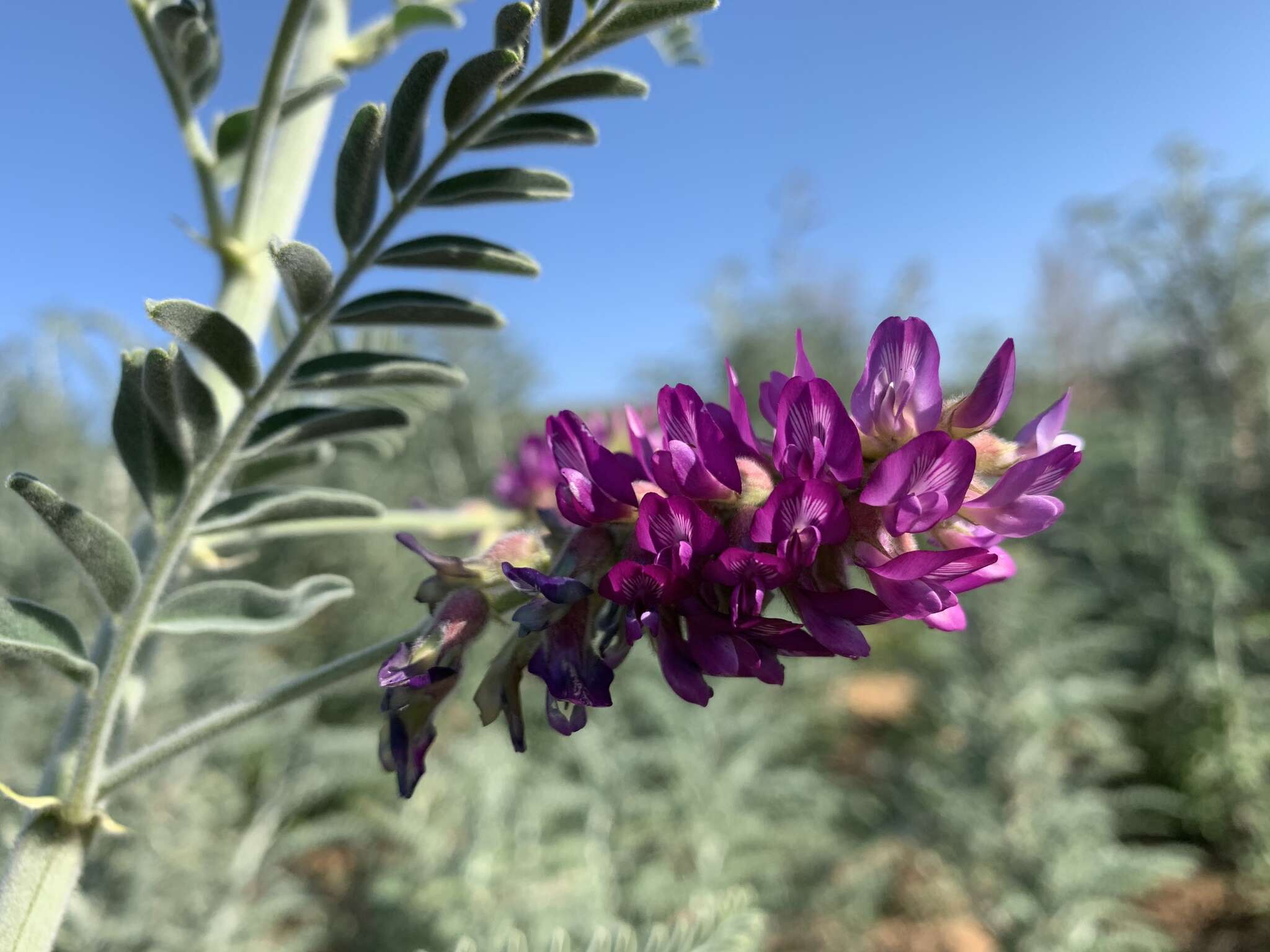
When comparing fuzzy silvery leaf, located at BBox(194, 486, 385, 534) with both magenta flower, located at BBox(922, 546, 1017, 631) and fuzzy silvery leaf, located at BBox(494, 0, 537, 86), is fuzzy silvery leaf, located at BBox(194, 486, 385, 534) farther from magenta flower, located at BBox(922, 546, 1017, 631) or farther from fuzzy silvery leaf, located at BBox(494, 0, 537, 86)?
magenta flower, located at BBox(922, 546, 1017, 631)

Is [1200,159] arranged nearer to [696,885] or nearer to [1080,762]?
[1080,762]

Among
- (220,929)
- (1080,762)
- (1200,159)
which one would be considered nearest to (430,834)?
(220,929)

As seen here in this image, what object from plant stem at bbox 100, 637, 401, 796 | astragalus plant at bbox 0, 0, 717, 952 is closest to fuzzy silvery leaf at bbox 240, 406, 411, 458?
astragalus plant at bbox 0, 0, 717, 952

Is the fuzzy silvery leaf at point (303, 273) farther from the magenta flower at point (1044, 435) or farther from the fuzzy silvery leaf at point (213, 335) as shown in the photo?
the magenta flower at point (1044, 435)

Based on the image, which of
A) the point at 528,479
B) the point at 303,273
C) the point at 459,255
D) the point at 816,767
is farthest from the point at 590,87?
the point at 816,767

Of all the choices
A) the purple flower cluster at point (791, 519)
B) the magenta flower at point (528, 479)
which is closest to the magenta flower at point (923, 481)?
the purple flower cluster at point (791, 519)

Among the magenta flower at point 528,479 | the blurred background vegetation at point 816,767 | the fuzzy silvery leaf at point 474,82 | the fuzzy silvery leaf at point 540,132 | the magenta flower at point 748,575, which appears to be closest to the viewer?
the magenta flower at point 748,575

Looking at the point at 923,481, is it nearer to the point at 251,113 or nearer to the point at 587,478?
the point at 587,478
